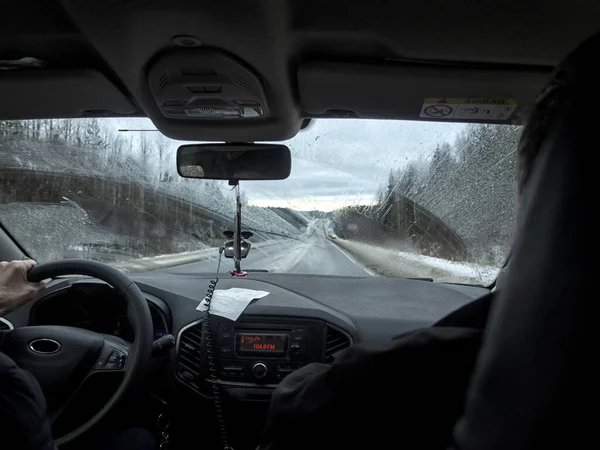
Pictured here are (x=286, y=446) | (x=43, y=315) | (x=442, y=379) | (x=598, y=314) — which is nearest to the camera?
(x=598, y=314)

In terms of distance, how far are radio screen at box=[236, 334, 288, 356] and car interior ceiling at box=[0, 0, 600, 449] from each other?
0.18 meters

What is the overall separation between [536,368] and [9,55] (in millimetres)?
2918

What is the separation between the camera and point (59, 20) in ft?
7.66

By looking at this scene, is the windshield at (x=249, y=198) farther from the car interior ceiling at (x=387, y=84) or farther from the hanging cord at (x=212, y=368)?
the hanging cord at (x=212, y=368)

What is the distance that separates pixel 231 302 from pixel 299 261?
138 cm

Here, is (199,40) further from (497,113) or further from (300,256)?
(300,256)

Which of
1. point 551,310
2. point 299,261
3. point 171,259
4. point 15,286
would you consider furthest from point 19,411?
point 299,261

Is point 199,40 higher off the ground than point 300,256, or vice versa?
point 199,40

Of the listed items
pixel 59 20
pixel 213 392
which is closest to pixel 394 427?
pixel 59 20

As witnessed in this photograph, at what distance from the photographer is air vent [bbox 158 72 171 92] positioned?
2.49 metres

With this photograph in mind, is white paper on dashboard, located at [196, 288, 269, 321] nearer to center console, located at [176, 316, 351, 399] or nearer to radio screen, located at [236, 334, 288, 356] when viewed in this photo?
center console, located at [176, 316, 351, 399]

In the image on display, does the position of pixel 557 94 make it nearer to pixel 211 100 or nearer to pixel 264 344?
pixel 211 100

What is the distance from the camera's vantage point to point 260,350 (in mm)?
3268

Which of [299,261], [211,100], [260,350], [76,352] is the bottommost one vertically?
[260,350]
